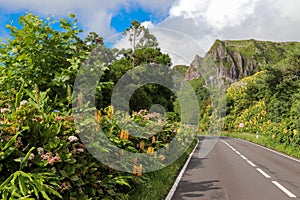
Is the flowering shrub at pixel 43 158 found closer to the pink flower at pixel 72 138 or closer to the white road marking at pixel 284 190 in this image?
the pink flower at pixel 72 138

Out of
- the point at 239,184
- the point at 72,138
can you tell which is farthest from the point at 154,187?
the point at 72,138

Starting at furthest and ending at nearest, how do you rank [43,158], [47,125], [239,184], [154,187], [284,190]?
[239,184] < [284,190] < [154,187] < [47,125] < [43,158]

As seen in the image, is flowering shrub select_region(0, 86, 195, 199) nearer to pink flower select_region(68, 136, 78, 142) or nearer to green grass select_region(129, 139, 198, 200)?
pink flower select_region(68, 136, 78, 142)

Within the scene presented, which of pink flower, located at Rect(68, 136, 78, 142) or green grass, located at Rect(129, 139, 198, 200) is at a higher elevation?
pink flower, located at Rect(68, 136, 78, 142)

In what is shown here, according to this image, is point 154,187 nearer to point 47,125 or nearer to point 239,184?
point 239,184

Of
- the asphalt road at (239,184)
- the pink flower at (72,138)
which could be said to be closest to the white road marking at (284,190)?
the asphalt road at (239,184)

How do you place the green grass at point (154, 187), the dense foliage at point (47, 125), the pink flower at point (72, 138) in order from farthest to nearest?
the green grass at point (154, 187) → the pink flower at point (72, 138) → the dense foliage at point (47, 125)

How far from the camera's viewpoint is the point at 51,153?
148 inches

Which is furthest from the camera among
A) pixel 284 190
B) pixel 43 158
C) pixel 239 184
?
pixel 239 184

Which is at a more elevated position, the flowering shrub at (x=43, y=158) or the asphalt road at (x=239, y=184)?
the flowering shrub at (x=43, y=158)

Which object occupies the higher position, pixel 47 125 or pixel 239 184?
pixel 47 125

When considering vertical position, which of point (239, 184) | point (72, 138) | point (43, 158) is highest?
point (72, 138)

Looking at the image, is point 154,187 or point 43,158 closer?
point 43,158

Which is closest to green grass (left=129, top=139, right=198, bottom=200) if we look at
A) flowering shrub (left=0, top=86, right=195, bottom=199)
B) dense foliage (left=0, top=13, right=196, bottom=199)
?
dense foliage (left=0, top=13, right=196, bottom=199)
